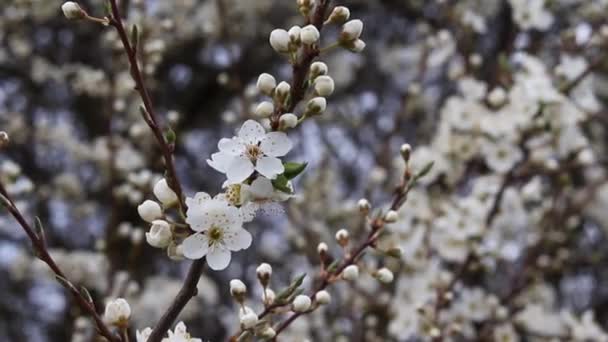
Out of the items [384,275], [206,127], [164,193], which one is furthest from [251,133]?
[206,127]

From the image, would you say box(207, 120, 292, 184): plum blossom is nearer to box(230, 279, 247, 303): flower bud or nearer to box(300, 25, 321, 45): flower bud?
box(300, 25, 321, 45): flower bud

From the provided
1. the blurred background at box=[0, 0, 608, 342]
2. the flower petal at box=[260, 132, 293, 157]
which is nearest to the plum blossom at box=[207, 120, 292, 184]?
the flower petal at box=[260, 132, 293, 157]

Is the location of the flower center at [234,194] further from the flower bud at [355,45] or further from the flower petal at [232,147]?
the flower bud at [355,45]

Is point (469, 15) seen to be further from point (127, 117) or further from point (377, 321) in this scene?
point (127, 117)

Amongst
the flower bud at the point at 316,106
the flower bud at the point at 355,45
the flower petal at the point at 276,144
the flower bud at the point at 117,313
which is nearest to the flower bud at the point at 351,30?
the flower bud at the point at 355,45

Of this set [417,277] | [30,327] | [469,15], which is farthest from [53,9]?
[417,277]
